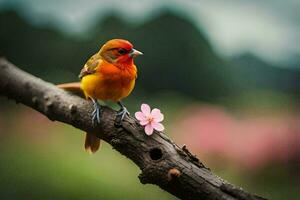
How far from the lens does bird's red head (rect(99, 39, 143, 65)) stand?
95 cm

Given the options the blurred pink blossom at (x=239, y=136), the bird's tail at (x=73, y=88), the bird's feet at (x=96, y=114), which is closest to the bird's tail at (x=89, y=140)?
the bird's tail at (x=73, y=88)

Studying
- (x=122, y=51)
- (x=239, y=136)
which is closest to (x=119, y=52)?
(x=122, y=51)

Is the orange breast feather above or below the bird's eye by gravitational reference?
below

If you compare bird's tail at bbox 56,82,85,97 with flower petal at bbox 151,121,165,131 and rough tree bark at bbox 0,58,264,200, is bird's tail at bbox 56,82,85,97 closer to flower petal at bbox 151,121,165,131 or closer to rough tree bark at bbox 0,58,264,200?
rough tree bark at bbox 0,58,264,200

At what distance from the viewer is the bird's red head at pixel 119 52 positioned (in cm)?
95

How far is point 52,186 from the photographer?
70.0 inches

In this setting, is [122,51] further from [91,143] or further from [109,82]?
[91,143]

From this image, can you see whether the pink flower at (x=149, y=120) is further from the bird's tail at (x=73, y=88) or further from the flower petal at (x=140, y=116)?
the bird's tail at (x=73, y=88)

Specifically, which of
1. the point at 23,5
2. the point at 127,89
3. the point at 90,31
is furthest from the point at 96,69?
the point at 23,5

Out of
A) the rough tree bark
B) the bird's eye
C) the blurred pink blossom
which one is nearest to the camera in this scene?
the rough tree bark

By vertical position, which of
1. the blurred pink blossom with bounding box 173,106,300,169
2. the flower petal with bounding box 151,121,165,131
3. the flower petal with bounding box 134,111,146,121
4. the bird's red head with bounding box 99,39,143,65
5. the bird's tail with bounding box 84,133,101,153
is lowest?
the flower petal with bounding box 151,121,165,131

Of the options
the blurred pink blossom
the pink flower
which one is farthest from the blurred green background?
the pink flower

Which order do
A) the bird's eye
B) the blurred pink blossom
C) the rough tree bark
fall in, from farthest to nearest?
the blurred pink blossom → the bird's eye → the rough tree bark

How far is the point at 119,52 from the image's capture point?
0.97 metres
